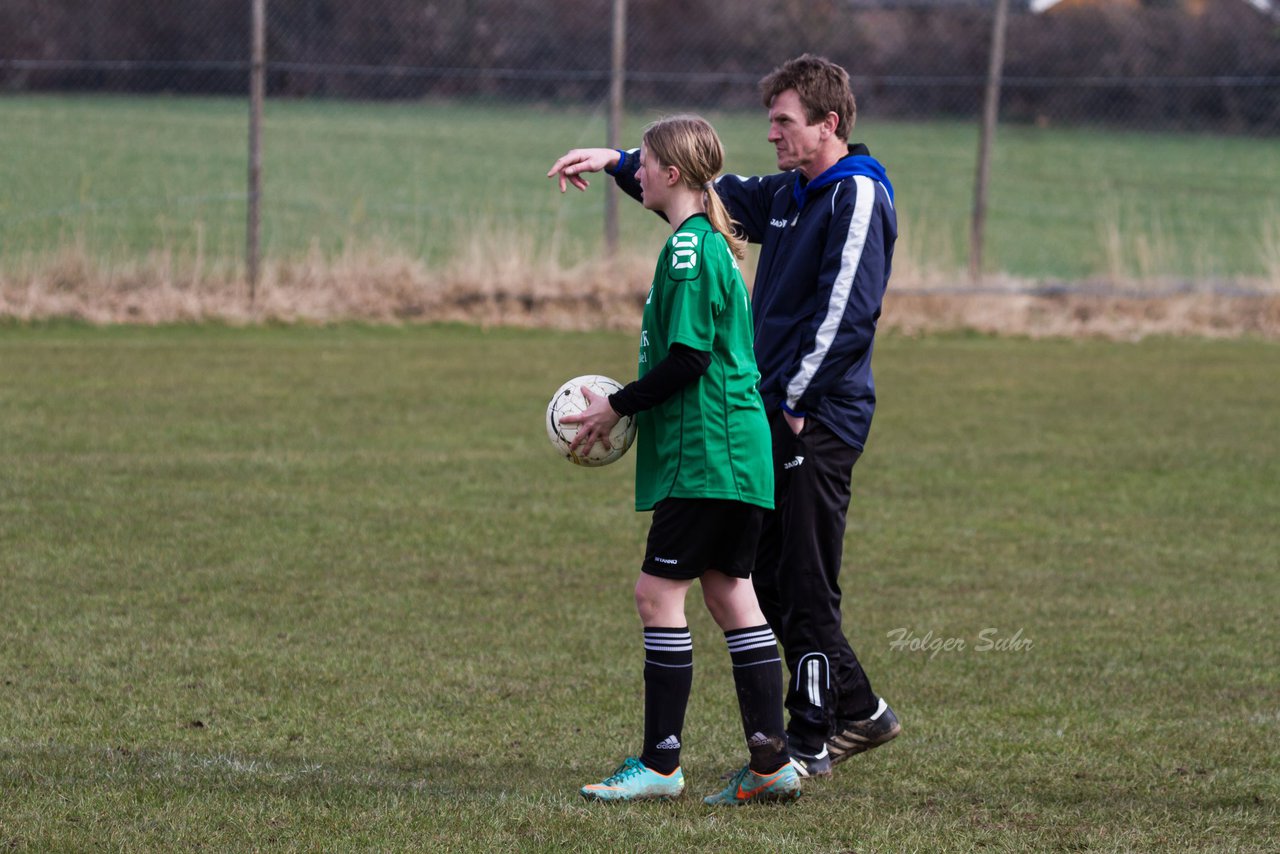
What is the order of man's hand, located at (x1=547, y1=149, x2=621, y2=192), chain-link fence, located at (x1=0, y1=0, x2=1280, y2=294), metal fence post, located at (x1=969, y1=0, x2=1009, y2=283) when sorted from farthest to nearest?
chain-link fence, located at (x1=0, y1=0, x2=1280, y2=294)
metal fence post, located at (x1=969, y1=0, x2=1009, y2=283)
man's hand, located at (x1=547, y1=149, x2=621, y2=192)

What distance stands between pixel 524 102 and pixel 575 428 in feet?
48.0

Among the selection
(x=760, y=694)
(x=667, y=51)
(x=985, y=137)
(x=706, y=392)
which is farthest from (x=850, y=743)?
(x=667, y=51)

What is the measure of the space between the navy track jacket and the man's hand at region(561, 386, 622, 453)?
59 cm

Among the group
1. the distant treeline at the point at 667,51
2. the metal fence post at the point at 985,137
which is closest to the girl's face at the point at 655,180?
the distant treeline at the point at 667,51

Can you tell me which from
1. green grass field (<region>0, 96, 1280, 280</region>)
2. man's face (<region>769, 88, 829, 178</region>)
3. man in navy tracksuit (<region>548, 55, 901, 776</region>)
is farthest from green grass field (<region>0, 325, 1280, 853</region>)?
green grass field (<region>0, 96, 1280, 280</region>)

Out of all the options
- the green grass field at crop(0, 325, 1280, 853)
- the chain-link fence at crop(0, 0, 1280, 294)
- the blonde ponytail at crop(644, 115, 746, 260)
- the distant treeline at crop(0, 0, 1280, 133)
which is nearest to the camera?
the green grass field at crop(0, 325, 1280, 853)

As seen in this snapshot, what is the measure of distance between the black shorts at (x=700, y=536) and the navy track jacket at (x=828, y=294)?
1.59 feet

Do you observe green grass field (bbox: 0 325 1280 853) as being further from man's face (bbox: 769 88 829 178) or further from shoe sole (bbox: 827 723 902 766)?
man's face (bbox: 769 88 829 178)

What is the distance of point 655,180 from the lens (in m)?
4.18

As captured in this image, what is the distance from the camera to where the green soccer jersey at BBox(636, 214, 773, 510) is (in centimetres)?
404

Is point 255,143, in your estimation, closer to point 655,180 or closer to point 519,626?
point 519,626

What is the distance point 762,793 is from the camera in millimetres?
4172

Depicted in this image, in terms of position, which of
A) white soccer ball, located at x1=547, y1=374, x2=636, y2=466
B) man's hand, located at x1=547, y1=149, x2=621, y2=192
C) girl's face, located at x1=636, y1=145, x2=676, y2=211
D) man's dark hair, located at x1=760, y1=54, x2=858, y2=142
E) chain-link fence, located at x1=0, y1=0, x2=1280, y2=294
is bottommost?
white soccer ball, located at x1=547, y1=374, x2=636, y2=466

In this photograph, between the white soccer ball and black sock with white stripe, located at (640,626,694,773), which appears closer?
black sock with white stripe, located at (640,626,694,773)
